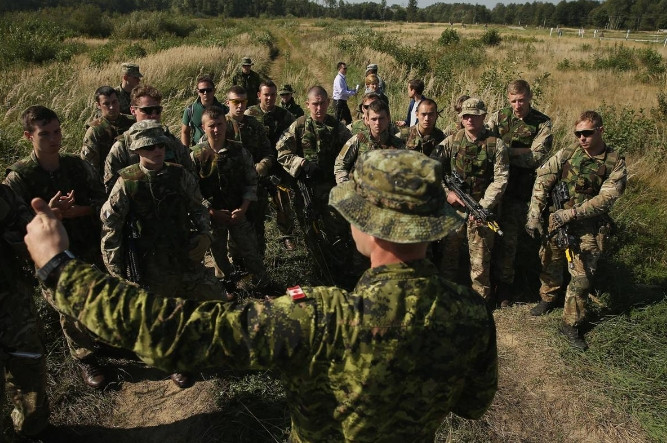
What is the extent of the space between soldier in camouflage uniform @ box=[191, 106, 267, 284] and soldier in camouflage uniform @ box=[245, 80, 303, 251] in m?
1.18

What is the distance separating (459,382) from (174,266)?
2583 mm

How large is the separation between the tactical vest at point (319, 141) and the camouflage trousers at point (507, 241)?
2.06 metres

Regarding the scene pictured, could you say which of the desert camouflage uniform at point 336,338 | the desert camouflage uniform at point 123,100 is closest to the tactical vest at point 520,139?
the desert camouflage uniform at point 336,338

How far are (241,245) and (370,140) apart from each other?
1.75m

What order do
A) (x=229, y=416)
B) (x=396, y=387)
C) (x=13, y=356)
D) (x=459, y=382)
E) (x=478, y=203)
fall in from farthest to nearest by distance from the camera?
1. (x=478, y=203)
2. (x=229, y=416)
3. (x=13, y=356)
4. (x=459, y=382)
5. (x=396, y=387)

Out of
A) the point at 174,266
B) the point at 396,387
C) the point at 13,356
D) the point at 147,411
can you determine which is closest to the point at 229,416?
the point at 147,411

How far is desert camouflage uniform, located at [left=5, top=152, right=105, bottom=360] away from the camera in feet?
10.4

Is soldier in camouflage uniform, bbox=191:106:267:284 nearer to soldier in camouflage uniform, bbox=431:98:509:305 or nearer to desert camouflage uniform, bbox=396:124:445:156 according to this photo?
desert camouflage uniform, bbox=396:124:445:156

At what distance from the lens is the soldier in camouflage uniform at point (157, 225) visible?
3.16 metres

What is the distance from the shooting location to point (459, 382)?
1.61 metres

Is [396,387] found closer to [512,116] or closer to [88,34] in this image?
[512,116]

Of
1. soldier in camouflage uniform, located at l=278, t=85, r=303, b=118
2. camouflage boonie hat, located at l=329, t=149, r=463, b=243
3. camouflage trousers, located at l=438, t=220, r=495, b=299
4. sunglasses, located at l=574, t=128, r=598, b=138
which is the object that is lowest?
camouflage trousers, located at l=438, t=220, r=495, b=299

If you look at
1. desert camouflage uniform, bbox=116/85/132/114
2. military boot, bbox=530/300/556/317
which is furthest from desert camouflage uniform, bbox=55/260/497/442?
desert camouflage uniform, bbox=116/85/132/114

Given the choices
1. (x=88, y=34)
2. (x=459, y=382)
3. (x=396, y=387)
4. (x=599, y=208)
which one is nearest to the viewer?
(x=396, y=387)
